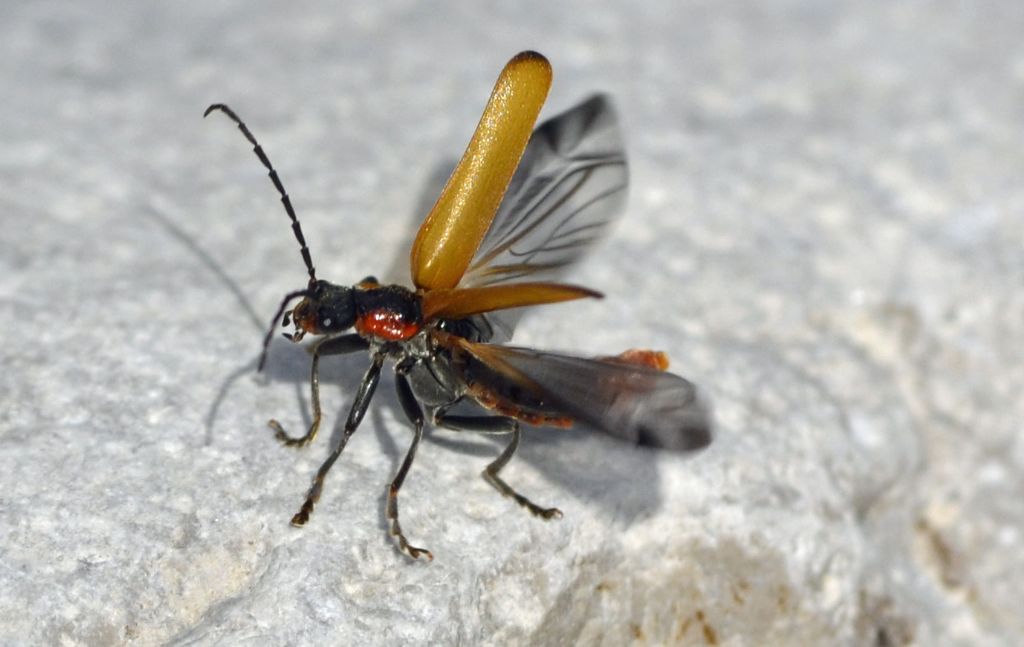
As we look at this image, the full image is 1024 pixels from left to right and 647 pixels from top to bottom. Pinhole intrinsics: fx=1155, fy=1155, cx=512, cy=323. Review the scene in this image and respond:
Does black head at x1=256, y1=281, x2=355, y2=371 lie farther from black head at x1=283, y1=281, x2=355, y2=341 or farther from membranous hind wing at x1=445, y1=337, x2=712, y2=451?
membranous hind wing at x1=445, y1=337, x2=712, y2=451

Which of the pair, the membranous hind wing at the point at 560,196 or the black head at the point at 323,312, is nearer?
the black head at the point at 323,312

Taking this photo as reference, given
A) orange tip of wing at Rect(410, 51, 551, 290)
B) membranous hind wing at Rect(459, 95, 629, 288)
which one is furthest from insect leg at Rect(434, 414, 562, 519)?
membranous hind wing at Rect(459, 95, 629, 288)

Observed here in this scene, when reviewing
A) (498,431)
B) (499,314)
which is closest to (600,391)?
(498,431)

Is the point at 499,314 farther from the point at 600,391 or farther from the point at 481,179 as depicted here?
the point at 600,391

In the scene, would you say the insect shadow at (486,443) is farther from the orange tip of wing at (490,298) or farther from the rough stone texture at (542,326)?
the orange tip of wing at (490,298)

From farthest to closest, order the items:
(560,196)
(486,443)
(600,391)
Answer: (560,196), (486,443), (600,391)

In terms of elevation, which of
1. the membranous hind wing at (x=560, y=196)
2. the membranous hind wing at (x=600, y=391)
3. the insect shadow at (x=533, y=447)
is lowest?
the insect shadow at (x=533, y=447)

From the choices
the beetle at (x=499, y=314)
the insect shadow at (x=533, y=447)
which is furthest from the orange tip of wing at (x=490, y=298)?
the insect shadow at (x=533, y=447)

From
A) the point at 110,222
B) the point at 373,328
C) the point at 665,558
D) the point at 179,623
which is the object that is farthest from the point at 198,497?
the point at 110,222
